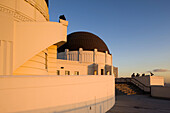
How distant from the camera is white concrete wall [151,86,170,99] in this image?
2073cm

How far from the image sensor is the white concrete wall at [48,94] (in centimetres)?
497

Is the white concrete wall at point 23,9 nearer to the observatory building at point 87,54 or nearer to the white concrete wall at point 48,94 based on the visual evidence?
the white concrete wall at point 48,94

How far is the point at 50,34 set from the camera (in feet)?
33.7

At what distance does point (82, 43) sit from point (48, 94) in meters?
32.0

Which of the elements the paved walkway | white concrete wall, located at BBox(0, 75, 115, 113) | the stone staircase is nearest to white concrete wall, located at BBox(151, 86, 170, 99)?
the paved walkway

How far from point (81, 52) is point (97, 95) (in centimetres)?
2470

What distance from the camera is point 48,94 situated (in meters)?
6.48

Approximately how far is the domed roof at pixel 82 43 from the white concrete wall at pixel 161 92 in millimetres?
19462

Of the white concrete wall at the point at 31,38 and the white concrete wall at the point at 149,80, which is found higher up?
the white concrete wall at the point at 31,38

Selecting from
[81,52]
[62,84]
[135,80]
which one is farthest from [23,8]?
[135,80]

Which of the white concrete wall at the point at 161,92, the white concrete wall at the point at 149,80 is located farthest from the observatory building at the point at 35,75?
the white concrete wall at the point at 149,80

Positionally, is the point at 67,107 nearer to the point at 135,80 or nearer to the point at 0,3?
the point at 0,3

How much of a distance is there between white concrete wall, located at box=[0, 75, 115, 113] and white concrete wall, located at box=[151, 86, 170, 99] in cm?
1518

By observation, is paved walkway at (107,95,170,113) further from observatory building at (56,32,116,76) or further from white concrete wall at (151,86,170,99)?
observatory building at (56,32,116,76)
